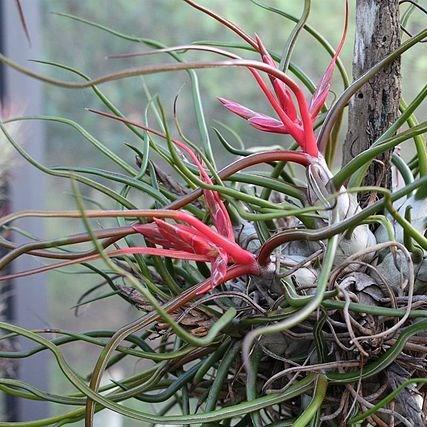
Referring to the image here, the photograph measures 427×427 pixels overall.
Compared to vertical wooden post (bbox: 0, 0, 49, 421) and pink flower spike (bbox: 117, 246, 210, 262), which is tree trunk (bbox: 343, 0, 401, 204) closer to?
pink flower spike (bbox: 117, 246, 210, 262)

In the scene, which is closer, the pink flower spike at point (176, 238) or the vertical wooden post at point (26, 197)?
the pink flower spike at point (176, 238)

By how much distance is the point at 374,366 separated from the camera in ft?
1.15

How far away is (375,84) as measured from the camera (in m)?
0.42

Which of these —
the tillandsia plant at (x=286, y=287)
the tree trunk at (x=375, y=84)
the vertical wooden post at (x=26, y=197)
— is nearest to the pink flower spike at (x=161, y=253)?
the tillandsia plant at (x=286, y=287)

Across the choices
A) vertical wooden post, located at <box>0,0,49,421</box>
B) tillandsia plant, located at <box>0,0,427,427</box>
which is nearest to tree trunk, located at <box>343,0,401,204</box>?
tillandsia plant, located at <box>0,0,427,427</box>

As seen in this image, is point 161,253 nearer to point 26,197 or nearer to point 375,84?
point 375,84

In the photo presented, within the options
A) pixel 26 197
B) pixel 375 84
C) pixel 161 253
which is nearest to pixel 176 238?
pixel 161 253

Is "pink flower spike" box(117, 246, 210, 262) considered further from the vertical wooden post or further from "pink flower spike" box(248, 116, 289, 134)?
the vertical wooden post

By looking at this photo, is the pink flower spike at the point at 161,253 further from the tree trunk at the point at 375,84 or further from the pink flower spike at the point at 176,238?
the tree trunk at the point at 375,84

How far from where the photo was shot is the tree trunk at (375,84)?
1.36ft

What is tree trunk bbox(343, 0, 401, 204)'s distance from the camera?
1.36 ft

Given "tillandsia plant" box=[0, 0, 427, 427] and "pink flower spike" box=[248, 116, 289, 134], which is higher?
"pink flower spike" box=[248, 116, 289, 134]

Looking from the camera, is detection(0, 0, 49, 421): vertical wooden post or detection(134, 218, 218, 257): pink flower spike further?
detection(0, 0, 49, 421): vertical wooden post

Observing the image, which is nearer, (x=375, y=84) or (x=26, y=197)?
(x=375, y=84)
